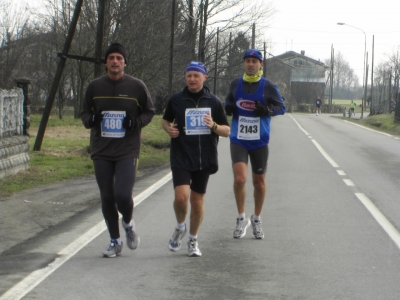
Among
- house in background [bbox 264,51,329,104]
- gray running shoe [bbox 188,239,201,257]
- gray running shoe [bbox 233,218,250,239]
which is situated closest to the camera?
gray running shoe [bbox 188,239,201,257]

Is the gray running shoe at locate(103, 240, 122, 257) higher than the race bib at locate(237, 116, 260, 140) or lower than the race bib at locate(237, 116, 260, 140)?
lower

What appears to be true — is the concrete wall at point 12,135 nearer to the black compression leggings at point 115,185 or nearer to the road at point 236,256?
the road at point 236,256

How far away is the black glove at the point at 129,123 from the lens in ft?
20.9

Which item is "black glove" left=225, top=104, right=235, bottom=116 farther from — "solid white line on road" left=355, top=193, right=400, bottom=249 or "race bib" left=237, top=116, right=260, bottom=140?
"solid white line on road" left=355, top=193, right=400, bottom=249

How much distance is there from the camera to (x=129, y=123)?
20.9 ft

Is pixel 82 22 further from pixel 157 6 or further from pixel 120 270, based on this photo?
pixel 120 270

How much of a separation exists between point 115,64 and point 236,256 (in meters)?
2.10

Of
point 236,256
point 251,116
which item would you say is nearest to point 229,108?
point 251,116

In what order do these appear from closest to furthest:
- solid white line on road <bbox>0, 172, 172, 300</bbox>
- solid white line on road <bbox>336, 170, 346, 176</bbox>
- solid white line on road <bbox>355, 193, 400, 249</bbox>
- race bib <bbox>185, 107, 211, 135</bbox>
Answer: solid white line on road <bbox>0, 172, 172, 300</bbox>
race bib <bbox>185, 107, 211, 135</bbox>
solid white line on road <bbox>355, 193, 400, 249</bbox>
solid white line on road <bbox>336, 170, 346, 176</bbox>

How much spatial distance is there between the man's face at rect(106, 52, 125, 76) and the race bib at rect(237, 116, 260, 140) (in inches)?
61.8

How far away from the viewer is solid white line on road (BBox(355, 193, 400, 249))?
785 centimetres

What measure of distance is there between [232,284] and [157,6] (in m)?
25.9

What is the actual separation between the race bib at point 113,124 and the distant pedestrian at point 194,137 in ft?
1.40

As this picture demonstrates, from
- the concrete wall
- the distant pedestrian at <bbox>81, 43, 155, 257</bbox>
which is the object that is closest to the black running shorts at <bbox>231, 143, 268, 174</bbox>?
the distant pedestrian at <bbox>81, 43, 155, 257</bbox>
